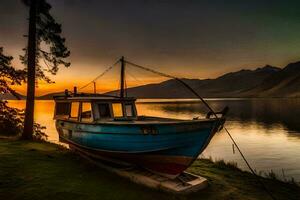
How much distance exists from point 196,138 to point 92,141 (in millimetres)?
5074

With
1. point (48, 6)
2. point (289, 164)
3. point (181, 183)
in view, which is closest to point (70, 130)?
point (181, 183)

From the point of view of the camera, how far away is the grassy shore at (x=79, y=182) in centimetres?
883

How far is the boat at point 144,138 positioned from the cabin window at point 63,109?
2.06m

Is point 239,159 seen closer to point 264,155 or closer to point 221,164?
point 264,155

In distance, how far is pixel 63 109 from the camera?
15.7 m

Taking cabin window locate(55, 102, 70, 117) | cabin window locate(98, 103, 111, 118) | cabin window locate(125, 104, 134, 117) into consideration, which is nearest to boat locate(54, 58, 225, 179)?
cabin window locate(98, 103, 111, 118)

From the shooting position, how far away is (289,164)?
19.9m

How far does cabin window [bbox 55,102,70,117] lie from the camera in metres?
15.5

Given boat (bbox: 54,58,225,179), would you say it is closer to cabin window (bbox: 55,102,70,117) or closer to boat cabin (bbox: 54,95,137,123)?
boat cabin (bbox: 54,95,137,123)

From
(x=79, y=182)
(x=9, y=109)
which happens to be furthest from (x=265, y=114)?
(x=79, y=182)

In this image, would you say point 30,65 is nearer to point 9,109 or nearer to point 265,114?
point 9,109

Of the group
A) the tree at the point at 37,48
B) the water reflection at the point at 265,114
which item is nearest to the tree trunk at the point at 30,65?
the tree at the point at 37,48

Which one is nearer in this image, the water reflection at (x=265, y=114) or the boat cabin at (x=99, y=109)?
the boat cabin at (x=99, y=109)

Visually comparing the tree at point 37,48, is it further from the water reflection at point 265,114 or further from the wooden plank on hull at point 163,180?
the water reflection at point 265,114
